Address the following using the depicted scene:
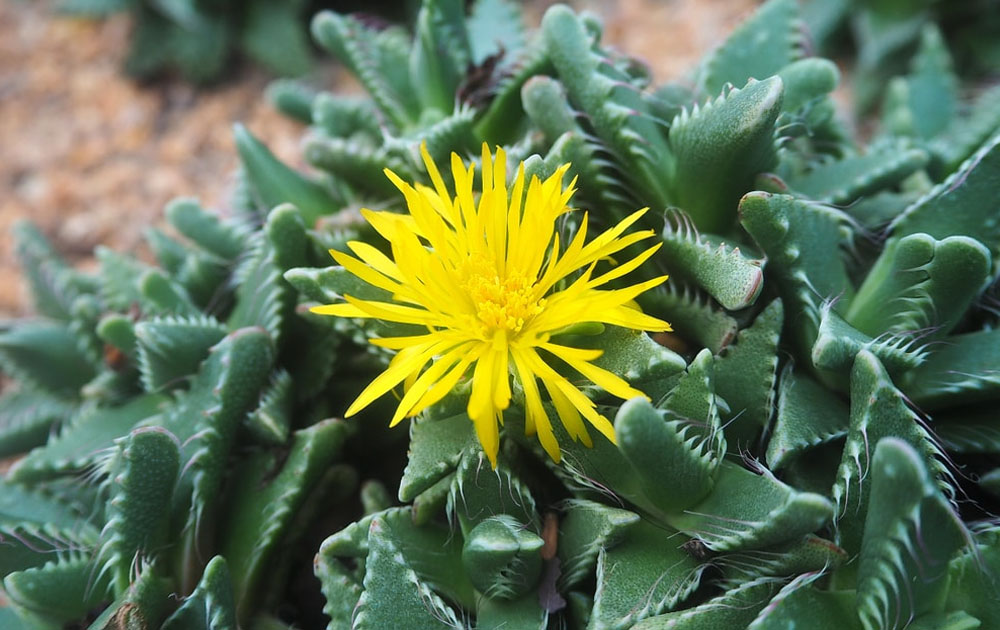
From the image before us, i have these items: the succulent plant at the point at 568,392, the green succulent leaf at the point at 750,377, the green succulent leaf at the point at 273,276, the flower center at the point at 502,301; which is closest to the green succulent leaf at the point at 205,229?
the succulent plant at the point at 568,392

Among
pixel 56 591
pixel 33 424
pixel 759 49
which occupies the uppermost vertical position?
pixel 759 49

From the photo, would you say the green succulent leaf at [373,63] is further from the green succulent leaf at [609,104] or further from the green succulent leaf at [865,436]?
the green succulent leaf at [865,436]

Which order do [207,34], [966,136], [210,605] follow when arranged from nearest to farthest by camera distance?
[210,605] → [966,136] → [207,34]

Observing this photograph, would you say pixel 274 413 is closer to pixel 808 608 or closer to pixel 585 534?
pixel 585 534

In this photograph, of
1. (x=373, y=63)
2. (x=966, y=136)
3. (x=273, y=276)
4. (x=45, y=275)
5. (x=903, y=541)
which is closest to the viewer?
(x=903, y=541)

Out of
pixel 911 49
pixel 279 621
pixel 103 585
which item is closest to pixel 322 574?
pixel 279 621

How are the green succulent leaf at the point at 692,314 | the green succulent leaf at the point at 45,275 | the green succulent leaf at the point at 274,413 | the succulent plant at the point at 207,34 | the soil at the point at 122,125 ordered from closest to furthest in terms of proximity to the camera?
the green succulent leaf at the point at 692,314 < the green succulent leaf at the point at 274,413 < the green succulent leaf at the point at 45,275 < the soil at the point at 122,125 < the succulent plant at the point at 207,34

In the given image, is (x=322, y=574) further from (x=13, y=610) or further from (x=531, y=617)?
(x=13, y=610)

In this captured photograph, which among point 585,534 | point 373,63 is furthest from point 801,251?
point 373,63
